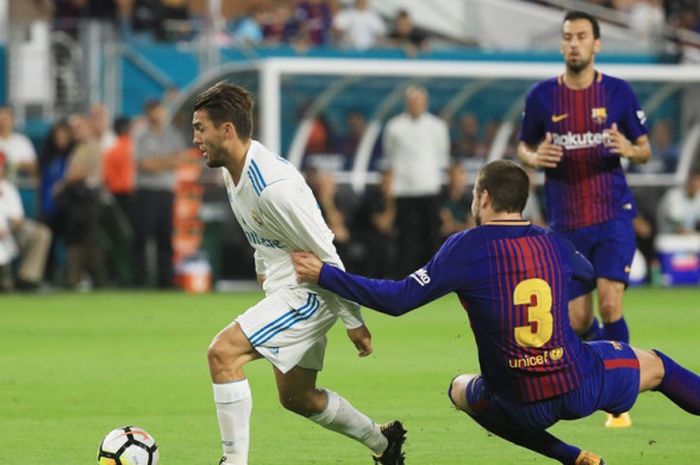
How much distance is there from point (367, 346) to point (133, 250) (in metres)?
14.9

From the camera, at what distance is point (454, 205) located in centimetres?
2181

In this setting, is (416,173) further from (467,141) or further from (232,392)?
(232,392)

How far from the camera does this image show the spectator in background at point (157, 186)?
21312mm

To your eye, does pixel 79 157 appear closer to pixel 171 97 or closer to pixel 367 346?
pixel 171 97

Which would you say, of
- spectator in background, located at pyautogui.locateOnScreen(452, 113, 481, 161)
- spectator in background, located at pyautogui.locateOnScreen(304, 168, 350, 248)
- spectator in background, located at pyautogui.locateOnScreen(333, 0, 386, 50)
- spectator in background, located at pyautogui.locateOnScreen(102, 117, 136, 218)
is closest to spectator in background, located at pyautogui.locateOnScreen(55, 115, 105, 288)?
spectator in background, located at pyautogui.locateOnScreen(102, 117, 136, 218)

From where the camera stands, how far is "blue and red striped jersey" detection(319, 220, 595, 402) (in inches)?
281

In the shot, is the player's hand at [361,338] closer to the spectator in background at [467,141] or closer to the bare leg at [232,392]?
the bare leg at [232,392]

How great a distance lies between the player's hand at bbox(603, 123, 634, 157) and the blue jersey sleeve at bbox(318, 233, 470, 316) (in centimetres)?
305

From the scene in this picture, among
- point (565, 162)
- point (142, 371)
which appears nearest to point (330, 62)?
point (142, 371)

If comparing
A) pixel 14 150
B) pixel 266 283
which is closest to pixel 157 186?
pixel 14 150

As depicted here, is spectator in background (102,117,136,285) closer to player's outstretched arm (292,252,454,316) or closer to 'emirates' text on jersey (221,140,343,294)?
'emirates' text on jersey (221,140,343,294)

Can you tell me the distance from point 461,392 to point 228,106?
1.75 metres

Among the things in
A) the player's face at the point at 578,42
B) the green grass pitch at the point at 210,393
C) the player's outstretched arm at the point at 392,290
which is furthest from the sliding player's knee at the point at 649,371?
the player's face at the point at 578,42

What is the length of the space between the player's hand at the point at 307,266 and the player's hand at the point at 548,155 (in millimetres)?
3060
